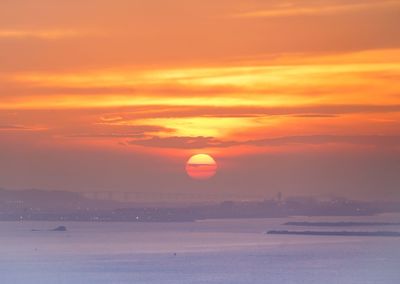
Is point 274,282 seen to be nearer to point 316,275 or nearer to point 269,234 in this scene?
point 316,275

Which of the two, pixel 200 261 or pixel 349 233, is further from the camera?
pixel 349 233

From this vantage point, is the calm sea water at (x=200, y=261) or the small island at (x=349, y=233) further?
the small island at (x=349, y=233)

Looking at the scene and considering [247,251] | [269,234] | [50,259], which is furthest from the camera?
[269,234]

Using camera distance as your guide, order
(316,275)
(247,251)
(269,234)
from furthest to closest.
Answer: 1. (269,234)
2. (247,251)
3. (316,275)

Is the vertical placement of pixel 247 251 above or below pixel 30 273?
above

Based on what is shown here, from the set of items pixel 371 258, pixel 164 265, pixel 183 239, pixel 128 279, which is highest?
pixel 183 239

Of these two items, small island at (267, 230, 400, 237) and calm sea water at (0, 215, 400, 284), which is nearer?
calm sea water at (0, 215, 400, 284)

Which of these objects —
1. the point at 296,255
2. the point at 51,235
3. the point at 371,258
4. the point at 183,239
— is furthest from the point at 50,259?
the point at 51,235

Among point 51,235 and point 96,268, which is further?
point 51,235
